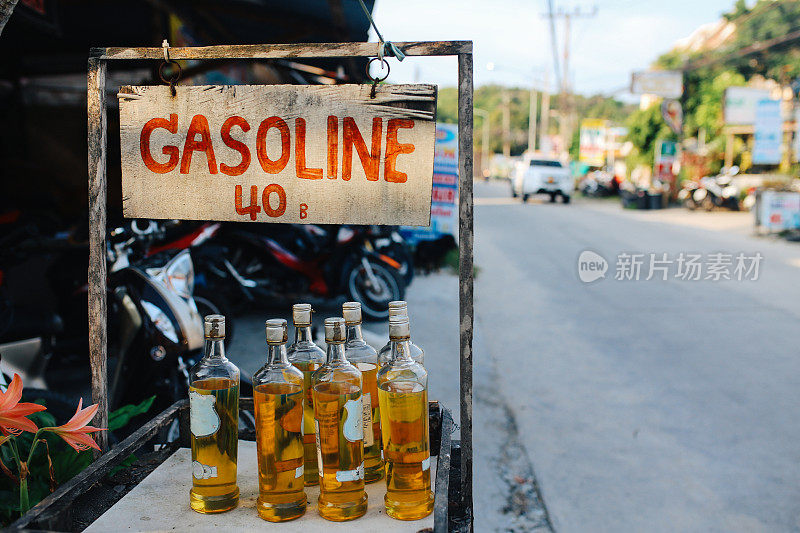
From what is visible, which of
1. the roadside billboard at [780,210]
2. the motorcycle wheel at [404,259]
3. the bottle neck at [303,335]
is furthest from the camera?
the roadside billboard at [780,210]

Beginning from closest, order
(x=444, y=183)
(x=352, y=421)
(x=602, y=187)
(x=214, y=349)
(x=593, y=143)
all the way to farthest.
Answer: (x=352, y=421), (x=214, y=349), (x=444, y=183), (x=602, y=187), (x=593, y=143)

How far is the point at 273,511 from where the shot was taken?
138 centimetres

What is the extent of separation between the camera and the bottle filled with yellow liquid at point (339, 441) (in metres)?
1.37

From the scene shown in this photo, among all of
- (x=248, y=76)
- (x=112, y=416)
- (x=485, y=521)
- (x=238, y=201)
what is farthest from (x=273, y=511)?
(x=248, y=76)

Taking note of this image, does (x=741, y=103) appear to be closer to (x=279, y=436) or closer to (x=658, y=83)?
(x=658, y=83)

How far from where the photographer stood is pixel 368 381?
156 centimetres

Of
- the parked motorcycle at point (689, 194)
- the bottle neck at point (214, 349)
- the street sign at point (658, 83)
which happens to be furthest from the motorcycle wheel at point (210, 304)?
the street sign at point (658, 83)

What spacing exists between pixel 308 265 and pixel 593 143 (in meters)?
41.9

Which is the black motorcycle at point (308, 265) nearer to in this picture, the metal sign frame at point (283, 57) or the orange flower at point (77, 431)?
the metal sign frame at point (283, 57)

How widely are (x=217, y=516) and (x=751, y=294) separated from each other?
24.6 ft

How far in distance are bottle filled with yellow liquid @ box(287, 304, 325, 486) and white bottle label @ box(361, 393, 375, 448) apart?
124 millimetres

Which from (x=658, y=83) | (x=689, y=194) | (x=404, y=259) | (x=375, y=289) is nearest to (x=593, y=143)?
(x=658, y=83)

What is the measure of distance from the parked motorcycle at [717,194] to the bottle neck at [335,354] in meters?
19.5

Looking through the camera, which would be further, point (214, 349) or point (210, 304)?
point (210, 304)
